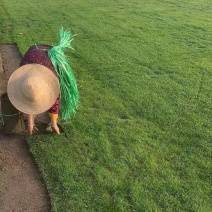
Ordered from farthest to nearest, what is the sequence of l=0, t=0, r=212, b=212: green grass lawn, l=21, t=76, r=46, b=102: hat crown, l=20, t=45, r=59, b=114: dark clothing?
1. l=20, t=45, r=59, b=114: dark clothing
2. l=21, t=76, r=46, b=102: hat crown
3. l=0, t=0, r=212, b=212: green grass lawn

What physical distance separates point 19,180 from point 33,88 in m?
0.92

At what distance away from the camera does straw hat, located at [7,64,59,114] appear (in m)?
3.85

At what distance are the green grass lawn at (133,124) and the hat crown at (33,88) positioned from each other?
0.60 metres

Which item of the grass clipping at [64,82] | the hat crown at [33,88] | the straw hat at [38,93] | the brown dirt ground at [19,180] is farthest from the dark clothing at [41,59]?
the brown dirt ground at [19,180]

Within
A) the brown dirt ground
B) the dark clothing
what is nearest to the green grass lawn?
the brown dirt ground

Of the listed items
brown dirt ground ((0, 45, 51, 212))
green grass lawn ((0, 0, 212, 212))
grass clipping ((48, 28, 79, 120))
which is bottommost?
brown dirt ground ((0, 45, 51, 212))

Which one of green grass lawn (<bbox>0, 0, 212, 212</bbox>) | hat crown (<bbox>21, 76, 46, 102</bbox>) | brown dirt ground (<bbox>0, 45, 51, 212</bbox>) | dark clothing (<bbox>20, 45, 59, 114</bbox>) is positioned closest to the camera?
brown dirt ground (<bbox>0, 45, 51, 212</bbox>)

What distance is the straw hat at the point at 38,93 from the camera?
3.85m

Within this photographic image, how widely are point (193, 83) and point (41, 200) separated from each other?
Result: 334 centimetres

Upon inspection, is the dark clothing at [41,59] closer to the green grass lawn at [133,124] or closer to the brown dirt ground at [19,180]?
the green grass lawn at [133,124]

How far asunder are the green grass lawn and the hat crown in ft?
1.95

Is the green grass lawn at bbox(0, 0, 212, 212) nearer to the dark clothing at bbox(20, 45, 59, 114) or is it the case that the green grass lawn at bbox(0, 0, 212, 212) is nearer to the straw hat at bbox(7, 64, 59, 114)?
the dark clothing at bbox(20, 45, 59, 114)

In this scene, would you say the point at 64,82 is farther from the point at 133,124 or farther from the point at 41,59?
the point at 133,124

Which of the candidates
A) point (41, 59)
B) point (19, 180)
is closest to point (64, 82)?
point (41, 59)
